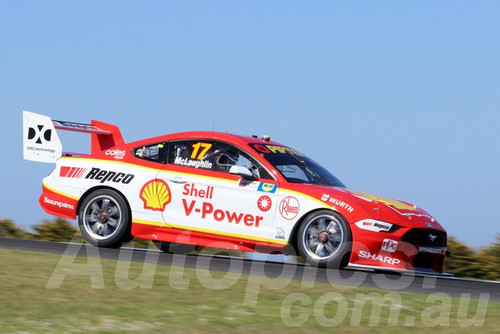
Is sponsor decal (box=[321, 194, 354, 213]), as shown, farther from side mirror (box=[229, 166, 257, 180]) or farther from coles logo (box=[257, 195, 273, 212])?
side mirror (box=[229, 166, 257, 180])

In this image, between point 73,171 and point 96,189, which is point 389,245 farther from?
Answer: point 73,171

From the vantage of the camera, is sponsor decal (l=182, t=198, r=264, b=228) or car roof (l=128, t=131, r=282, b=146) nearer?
sponsor decal (l=182, t=198, r=264, b=228)

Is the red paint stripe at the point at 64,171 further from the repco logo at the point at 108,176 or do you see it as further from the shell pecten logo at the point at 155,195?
the shell pecten logo at the point at 155,195

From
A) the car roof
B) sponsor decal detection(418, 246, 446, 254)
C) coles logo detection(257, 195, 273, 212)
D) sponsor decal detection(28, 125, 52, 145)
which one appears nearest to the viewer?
sponsor decal detection(418, 246, 446, 254)

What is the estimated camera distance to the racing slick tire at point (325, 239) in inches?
416

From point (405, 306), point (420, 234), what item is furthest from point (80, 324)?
point (420, 234)

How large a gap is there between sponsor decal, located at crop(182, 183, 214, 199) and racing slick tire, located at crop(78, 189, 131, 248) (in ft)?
3.00

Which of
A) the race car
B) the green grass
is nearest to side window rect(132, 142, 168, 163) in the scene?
the race car

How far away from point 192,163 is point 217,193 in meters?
0.64

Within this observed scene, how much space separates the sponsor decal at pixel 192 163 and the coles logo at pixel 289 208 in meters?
1.20

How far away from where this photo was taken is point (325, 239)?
1070 cm

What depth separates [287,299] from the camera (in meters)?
7.84

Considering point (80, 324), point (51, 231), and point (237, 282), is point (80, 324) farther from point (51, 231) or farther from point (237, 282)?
point (51, 231)

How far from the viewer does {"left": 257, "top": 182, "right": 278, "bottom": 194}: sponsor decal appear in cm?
1113
